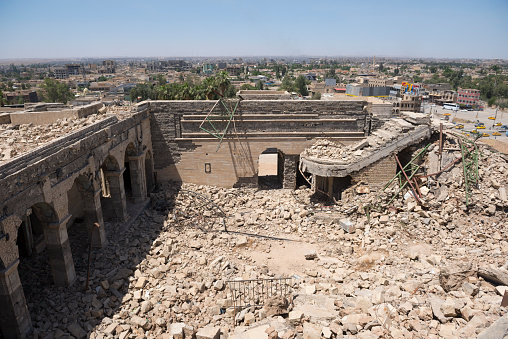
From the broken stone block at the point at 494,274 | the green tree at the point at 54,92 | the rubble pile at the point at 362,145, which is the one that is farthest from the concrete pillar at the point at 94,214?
the green tree at the point at 54,92

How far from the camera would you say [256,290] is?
36.8ft

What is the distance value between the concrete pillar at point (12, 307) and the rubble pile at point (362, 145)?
1284cm

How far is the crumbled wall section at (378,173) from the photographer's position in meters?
16.5

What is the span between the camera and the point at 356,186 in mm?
16562

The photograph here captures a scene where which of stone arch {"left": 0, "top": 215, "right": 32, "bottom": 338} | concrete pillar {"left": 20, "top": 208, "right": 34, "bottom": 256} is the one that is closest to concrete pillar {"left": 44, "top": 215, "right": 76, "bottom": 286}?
stone arch {"left": 0, "top": 215, "right": 32, "bottom": 338}

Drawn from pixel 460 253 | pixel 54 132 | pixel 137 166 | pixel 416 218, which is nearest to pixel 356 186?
pixel 416 218

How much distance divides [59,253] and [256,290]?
6.01 m

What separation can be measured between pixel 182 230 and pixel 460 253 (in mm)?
10425

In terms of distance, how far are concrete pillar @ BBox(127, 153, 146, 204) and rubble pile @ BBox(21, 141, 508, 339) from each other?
2.70 feet

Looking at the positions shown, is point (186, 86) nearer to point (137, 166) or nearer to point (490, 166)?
point (137, 166)

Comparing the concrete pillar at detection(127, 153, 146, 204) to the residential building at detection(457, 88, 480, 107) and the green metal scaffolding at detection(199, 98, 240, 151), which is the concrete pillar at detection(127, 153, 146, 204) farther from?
the residential building at detection(457, 88, 480, 107)

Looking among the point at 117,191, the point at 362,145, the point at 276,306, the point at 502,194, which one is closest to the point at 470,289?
the point at 276,306

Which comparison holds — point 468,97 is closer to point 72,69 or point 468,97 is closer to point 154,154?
point 154,154

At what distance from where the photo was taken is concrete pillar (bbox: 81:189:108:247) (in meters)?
12.4
